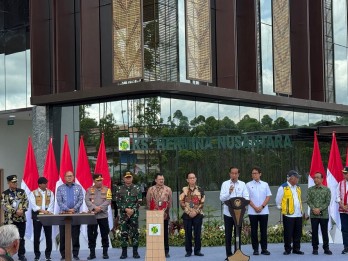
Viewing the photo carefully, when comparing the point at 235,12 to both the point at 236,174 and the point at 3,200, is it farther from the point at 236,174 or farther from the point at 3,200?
the point at 3,200

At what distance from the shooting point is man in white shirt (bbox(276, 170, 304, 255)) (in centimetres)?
1533

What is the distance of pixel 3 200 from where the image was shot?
1512 cm

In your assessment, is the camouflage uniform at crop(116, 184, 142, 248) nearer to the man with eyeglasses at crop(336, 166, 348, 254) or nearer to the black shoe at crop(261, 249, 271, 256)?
the black shoe at crop(261, 249, 271, 256)

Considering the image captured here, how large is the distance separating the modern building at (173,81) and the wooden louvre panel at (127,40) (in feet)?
0.10

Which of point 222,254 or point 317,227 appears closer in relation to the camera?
point 317,227

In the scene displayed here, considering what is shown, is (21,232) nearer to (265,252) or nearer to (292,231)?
(265,252)

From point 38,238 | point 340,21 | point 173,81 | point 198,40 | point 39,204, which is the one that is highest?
point 340,21

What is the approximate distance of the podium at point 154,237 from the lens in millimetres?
13773

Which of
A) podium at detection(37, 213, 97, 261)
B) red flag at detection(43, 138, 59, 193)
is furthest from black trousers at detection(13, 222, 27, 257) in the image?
podium at detection(37, 213, 97, 261)

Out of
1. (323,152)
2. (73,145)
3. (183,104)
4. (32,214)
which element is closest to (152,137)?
(183,104)

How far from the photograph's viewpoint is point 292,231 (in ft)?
50.5

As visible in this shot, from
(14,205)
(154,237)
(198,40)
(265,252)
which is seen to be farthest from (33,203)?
(198,40)

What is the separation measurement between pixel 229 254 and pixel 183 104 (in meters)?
6.43

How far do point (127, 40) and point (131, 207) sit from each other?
6.10m
